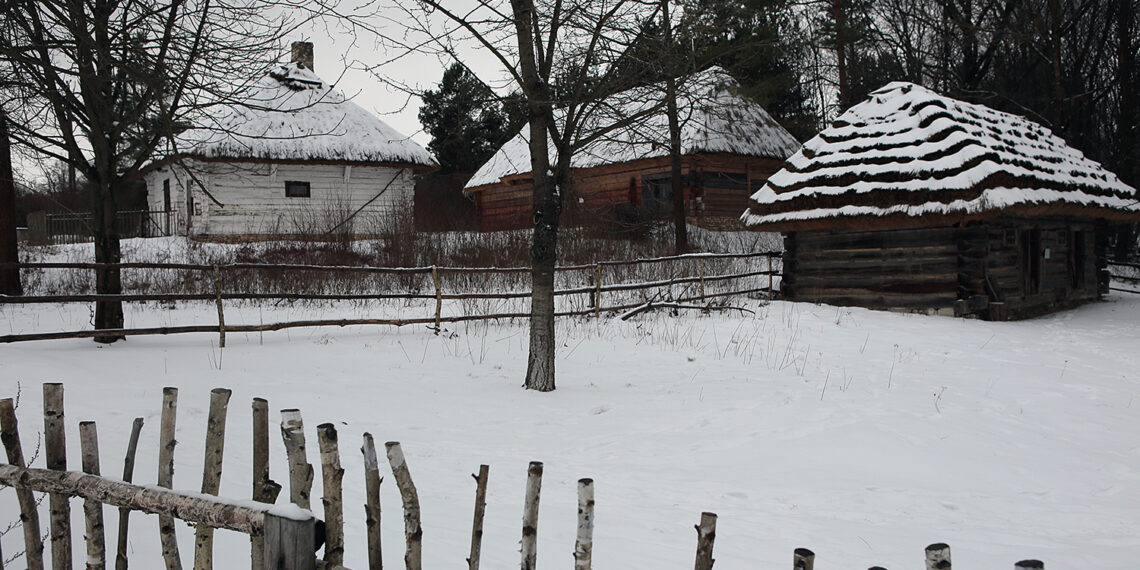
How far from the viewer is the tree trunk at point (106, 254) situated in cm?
903

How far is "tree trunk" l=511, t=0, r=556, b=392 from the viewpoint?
7488 millimetres

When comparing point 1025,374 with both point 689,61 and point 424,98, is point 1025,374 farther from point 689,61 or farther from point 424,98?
point 424,98

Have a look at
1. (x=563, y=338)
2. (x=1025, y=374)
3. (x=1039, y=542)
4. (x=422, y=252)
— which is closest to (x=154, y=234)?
(x=422, y=252)

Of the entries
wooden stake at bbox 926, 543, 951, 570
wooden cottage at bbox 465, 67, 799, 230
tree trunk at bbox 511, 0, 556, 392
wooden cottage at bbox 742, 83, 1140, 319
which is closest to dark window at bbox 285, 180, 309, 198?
wooden cottage at bbox 465, 67, 799, 230

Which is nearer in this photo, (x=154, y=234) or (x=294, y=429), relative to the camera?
(x=294, y=429)

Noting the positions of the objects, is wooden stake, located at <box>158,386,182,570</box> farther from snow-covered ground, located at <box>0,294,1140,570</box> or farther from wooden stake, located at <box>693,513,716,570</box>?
wooden stake, located at <box>693,513,716,570</box>

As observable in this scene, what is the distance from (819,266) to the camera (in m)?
14.2

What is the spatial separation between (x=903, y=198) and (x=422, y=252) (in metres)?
10.1

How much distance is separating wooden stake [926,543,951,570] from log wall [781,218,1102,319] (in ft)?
39.7

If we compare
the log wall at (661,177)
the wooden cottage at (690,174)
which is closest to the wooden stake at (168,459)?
the wooden cottage at (690,174)

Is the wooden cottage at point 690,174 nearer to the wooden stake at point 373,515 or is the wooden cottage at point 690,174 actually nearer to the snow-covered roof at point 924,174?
the snow-covered roof at point 924,174

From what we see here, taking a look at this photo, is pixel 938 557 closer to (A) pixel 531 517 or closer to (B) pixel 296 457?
(A) pixel 531 517

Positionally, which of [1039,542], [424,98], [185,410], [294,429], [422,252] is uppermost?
[424,98]

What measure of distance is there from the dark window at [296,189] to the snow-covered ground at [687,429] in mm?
11490
